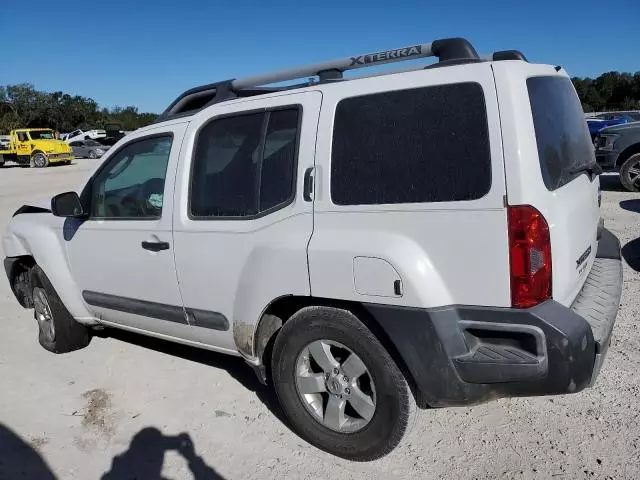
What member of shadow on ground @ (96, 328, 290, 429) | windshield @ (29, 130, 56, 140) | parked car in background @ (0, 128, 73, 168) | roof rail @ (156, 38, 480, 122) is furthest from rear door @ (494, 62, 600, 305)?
windshield @ (29, 130, 56, 140)

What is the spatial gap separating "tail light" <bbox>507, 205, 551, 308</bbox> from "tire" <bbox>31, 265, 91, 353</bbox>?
3.53m

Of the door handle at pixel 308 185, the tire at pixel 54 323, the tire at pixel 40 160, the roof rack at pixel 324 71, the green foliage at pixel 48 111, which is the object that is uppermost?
the green foliage at pixel 48 111

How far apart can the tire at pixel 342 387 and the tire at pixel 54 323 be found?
2.22 m

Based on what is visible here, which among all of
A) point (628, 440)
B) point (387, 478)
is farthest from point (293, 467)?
point (628, 440)

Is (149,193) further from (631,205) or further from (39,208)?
(631,205)

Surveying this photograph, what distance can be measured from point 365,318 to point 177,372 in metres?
1.99

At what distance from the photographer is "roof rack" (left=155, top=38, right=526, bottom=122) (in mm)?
2664

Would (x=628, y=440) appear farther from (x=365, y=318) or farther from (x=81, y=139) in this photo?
(x=81, y=139)

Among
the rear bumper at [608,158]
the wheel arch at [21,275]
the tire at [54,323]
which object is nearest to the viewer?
the tire at [54,323]

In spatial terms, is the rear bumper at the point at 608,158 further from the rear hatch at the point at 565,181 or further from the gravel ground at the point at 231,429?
the rear hatch at the point at 565,181

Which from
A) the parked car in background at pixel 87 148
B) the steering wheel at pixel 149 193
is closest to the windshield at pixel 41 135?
the parked car in background at pixel 87 148

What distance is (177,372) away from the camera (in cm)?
403

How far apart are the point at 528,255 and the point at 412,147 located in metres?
0.70

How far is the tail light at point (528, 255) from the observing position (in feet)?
7.32
